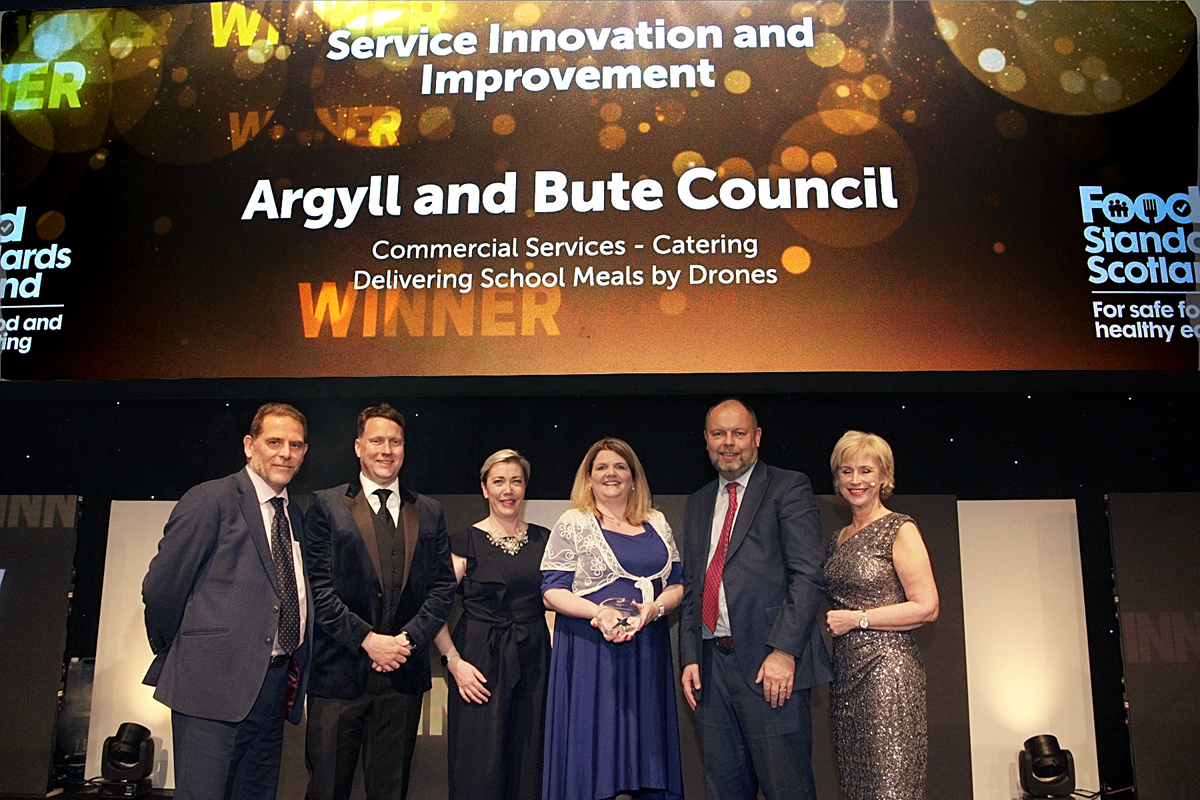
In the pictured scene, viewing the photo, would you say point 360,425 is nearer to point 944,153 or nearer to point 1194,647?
point 944,153

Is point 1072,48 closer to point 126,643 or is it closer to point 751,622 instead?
point 751,622

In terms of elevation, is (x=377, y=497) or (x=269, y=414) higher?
(x=269, y=414)

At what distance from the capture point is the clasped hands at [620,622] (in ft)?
10.5

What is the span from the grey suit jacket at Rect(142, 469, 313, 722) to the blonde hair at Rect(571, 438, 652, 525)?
3.78 feet

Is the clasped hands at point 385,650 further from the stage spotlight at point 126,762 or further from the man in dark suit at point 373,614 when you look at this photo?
the stage spotlight at point 126,762

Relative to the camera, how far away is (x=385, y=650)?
3.27m

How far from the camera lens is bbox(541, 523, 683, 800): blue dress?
10.5 feet

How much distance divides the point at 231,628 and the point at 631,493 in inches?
59.2

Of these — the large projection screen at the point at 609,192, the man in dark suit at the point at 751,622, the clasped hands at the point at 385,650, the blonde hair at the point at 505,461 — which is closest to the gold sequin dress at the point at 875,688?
the man in dark suit at the point at 751,622

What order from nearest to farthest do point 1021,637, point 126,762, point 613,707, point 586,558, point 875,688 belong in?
1. point 875,688
2. point 613,707
3. point 586,558
4. point 126,762
5. point 1021,637

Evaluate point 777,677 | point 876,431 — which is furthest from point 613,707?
point 876,431

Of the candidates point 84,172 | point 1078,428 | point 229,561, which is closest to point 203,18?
point 84,172

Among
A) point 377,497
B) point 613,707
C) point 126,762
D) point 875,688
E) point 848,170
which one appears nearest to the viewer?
point 875,688

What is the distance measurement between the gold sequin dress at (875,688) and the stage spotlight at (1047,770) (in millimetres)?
1632
